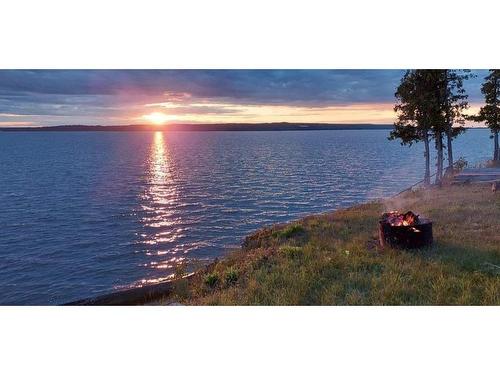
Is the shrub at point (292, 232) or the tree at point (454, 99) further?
the tree at point (454, 99)

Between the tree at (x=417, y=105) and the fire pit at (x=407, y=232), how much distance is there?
45.9ft

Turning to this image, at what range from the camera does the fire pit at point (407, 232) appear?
10383mm

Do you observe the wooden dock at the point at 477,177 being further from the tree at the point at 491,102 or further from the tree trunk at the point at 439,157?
the tree at the point at 491,102

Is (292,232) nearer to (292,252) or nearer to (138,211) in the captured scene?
(292,252)

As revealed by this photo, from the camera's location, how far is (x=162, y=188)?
36.7m

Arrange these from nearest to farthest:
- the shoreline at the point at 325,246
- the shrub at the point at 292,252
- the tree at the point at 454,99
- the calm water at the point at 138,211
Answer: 1. the shoreline at the point at 325,246
2. the shrub at the point at 292,252
3. the calm water at the point at 138,211
4. the tree at the point at 454,99

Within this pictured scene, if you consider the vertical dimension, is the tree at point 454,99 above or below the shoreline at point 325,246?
above

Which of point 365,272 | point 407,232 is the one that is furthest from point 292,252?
point 407,232

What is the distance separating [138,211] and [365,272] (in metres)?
21.6

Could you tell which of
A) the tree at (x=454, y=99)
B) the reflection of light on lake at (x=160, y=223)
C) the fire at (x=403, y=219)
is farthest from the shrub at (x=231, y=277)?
the tree at (x=454, y=99)

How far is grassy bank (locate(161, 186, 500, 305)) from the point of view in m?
7.82

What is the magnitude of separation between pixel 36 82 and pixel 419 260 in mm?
14336
